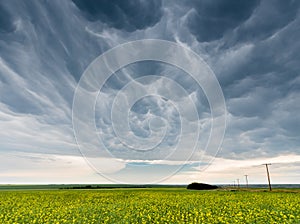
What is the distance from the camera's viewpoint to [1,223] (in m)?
16.5

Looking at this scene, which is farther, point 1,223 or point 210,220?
point 210,220

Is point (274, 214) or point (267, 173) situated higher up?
point (267, 173)

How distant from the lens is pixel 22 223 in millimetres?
17719

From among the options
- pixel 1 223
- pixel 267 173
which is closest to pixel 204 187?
pixel 267 173

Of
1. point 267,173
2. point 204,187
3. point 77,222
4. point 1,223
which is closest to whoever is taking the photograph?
point 1,223

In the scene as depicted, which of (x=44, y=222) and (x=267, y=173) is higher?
(x=267, y=173)

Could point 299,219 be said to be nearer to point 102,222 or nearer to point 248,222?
point 248,222

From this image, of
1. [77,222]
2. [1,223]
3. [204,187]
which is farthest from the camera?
[204,187]

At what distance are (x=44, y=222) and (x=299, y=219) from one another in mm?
19287

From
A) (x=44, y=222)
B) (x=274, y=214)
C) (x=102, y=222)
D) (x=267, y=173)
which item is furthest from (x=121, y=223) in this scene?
(x=267, y=173)

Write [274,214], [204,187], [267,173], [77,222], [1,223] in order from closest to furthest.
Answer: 1. [1,223]
2. [77,222]
3. [274,214]
4. [267,173]
5. [204,187]

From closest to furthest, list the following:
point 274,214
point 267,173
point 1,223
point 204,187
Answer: point 1,223 → point 274,214 → point 267,173 → point 204,187

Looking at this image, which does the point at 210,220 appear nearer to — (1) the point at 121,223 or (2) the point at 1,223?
(1) the point at 121,223

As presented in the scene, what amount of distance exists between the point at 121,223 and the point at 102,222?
1.66 m
